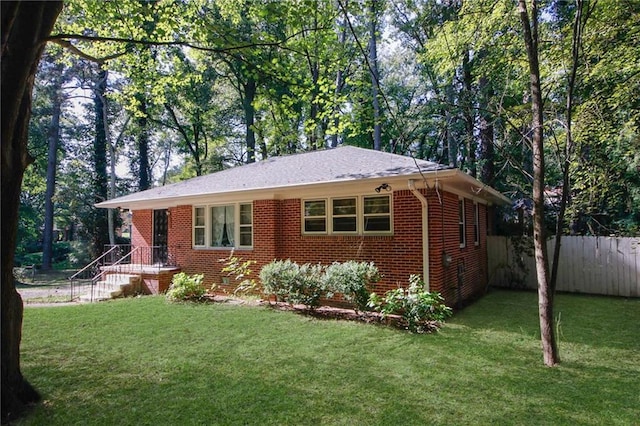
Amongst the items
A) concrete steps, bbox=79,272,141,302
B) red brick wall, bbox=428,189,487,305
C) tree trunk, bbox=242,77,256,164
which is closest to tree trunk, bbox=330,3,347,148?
red brick wall, bbox=428,189,487,305

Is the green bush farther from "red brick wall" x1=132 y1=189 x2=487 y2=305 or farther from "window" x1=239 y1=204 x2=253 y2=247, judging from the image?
"window" x1=239 y1=204 x2=253 y2=247

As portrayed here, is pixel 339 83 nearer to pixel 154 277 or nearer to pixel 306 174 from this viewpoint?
pixel 306 174

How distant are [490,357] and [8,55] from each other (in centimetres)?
677

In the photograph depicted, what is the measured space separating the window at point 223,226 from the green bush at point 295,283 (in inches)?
76.5

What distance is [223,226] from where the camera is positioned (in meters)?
10.8

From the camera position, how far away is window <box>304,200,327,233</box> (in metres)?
9.01

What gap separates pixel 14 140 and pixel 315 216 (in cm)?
626

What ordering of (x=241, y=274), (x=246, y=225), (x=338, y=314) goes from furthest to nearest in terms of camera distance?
1. (x=246, y=225)
2. (x=241, y=274)
3. (x=338, y=314)

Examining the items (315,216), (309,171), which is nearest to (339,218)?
(315,216)

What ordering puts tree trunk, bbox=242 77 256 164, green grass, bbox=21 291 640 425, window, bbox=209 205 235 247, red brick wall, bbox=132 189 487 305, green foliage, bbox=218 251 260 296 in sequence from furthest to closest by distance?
1. tree trunk, bbox=242 77 256 164
2. window, bbox=209 205 235 247
3. green foliage, bbox=218 251 260 296
4. red brick wall, bbox=132 189 487 305
5. green grass, bbox=21 291 640 425

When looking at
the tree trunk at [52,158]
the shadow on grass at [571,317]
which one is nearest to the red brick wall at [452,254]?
the shadow on grass at [571,317]

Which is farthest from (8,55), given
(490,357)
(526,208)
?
(526,208)

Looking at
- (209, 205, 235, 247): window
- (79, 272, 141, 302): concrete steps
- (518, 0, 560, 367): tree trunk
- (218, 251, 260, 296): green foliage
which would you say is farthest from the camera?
(79, 272, 141, 302): concrete steps

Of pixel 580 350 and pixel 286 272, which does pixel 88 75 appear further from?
pixel 580 350
